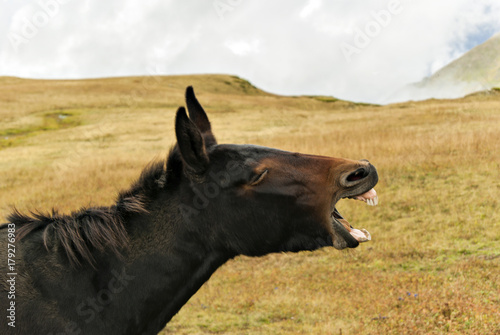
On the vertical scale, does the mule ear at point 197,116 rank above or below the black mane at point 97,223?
above

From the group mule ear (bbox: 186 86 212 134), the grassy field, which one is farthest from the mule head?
the grassy field

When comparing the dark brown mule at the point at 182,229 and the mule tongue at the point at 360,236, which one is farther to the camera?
the mule tongue at the point at 360,236

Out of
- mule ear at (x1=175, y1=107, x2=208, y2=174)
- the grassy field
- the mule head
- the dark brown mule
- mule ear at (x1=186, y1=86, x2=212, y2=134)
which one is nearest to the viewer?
mule ear at (x1=175, y1=107, x2=208, y2=174)

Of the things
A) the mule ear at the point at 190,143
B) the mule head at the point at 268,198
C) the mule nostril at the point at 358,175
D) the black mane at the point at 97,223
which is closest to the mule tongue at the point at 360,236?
the mule head at the point at 268,198

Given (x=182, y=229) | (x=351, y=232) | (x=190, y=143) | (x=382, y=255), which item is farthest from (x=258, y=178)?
(x=382, y=255)

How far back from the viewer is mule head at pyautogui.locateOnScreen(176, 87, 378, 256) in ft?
9.14

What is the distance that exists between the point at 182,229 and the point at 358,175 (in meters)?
1.29

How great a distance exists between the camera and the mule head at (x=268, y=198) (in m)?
2.79

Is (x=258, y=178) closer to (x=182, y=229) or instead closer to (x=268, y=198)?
(x=268, y=198)

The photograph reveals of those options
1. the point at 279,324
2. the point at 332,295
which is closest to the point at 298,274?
the point at 332,295

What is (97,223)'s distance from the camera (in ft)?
9.15

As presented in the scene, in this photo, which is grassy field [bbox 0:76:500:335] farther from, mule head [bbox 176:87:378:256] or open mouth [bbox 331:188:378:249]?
open mouth [bbox 331:188:378:249]

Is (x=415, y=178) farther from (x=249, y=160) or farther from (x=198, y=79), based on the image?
(x=198, y=79)

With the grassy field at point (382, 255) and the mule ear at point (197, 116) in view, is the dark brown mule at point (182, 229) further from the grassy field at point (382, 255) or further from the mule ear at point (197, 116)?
the grassy field at point (382, 255)
